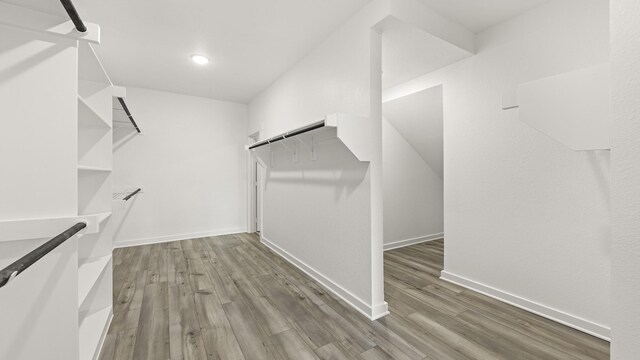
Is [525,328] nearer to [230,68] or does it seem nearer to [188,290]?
[188,290]

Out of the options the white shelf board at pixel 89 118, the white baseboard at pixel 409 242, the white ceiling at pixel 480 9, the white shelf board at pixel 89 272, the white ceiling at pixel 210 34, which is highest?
the white ceiling at pixel 210 34

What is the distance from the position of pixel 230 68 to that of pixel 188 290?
2585 mm

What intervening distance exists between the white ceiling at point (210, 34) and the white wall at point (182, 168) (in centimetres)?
69

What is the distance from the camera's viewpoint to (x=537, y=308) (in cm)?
199

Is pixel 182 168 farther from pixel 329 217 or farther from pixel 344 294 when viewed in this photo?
pixel 344 294

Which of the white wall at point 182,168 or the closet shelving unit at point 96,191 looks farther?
the white wall at point 182,168

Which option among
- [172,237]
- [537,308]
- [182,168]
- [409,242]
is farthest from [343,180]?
[172,237]

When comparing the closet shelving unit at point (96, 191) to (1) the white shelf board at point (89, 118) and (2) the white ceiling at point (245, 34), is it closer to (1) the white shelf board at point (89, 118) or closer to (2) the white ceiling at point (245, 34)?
(1) the white shelf board at point (89, 118)

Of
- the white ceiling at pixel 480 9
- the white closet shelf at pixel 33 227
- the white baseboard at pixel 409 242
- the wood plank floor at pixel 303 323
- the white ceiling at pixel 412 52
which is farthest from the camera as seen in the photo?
the white baseboard at pixel 409 242

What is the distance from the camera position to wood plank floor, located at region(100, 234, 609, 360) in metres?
1.57

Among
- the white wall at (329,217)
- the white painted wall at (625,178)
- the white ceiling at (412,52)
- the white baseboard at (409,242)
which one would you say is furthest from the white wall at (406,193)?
the white painted wall at (625,178)

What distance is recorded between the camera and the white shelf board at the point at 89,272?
4.63ft

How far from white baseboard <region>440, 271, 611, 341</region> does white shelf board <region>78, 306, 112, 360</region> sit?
2.86m

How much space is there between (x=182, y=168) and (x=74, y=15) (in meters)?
3.59
